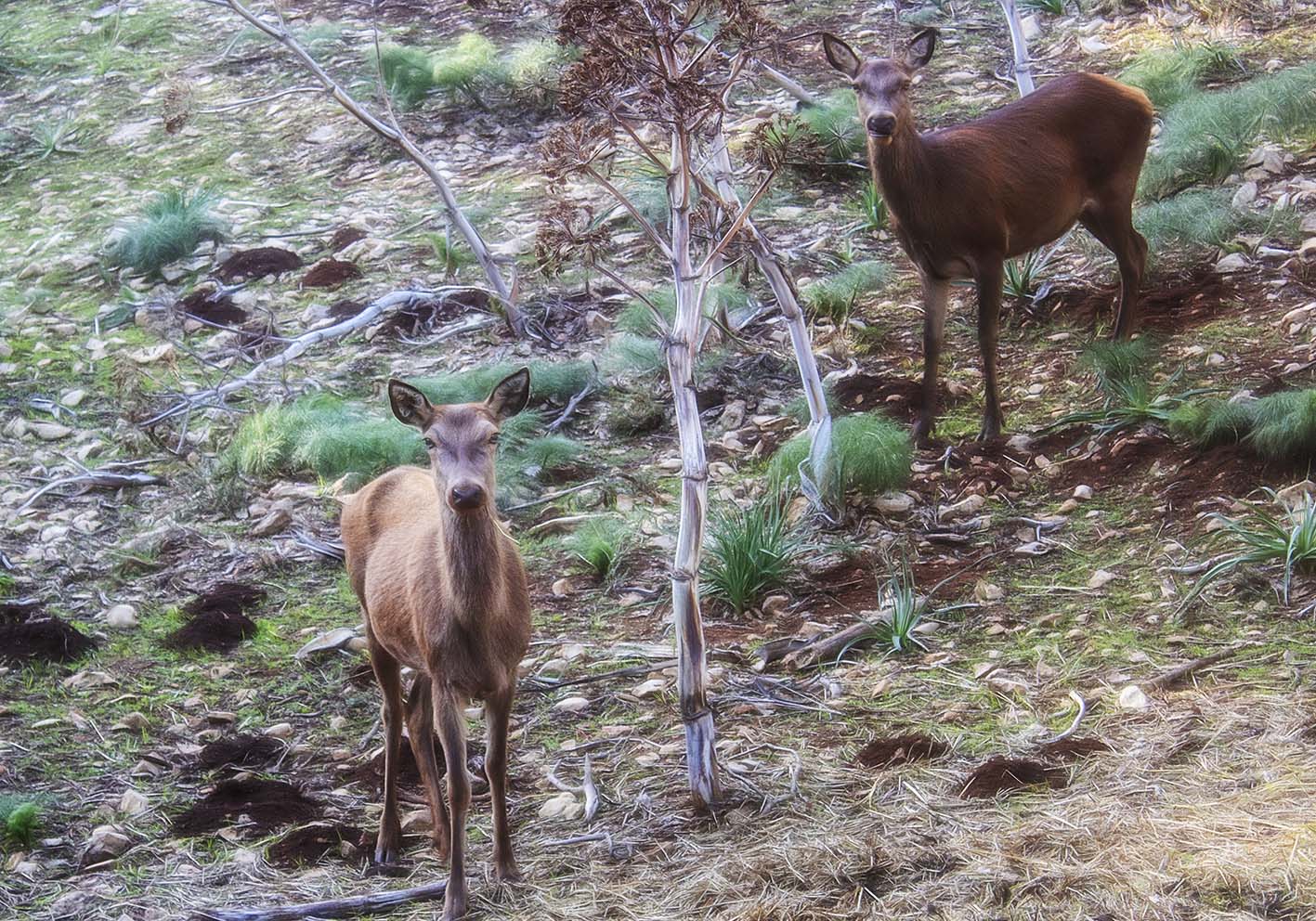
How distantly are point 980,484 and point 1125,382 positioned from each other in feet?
3.00

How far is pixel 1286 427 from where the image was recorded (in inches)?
239

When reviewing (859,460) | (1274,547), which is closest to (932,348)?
(859,460)

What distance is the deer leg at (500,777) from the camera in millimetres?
4477

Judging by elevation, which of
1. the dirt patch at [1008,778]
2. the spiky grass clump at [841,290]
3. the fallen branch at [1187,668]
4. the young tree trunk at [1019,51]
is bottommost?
the spiky grass clump at [841,290]

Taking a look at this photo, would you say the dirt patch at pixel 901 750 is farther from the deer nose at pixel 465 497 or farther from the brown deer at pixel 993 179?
the brown deer at pixel 993 179

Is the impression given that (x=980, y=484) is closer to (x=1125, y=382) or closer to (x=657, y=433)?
(x=1125, y=382)

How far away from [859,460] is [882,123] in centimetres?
160

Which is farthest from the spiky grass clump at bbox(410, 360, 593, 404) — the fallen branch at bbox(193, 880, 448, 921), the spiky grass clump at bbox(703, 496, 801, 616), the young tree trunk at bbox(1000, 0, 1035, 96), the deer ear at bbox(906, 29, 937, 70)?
the fallen branch at bbox(193, 880, 448, 921)

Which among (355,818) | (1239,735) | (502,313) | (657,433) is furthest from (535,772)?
(502,313)

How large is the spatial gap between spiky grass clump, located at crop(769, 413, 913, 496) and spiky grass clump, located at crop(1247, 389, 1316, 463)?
59.4 inches

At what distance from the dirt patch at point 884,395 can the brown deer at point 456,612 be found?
335 cm

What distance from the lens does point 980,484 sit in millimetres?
6801

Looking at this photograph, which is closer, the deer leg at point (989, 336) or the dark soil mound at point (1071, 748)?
the dark soil mound at point (1071, 748)

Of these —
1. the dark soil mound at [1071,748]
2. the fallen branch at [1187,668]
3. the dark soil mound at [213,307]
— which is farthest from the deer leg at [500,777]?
the dark soil mound at [213,307]
